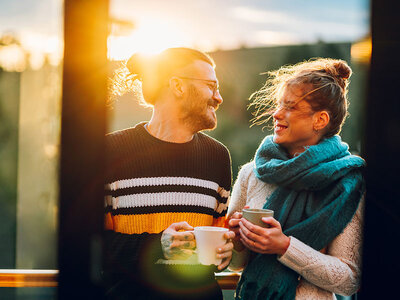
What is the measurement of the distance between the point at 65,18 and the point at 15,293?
3.92 feet

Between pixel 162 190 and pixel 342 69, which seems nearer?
pixel 162 190

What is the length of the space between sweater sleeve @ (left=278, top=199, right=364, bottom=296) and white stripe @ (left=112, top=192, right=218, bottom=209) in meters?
0.35

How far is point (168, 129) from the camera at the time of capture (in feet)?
4.77

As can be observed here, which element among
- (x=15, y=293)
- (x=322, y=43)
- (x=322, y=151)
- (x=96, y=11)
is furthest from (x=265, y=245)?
(x=322, y=43)

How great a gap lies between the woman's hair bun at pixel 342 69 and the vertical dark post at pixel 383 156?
0.56 m

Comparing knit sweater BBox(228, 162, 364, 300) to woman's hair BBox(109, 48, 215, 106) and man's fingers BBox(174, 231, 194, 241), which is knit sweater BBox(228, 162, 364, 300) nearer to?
man's fingers BBox(174, 231, 194, 241)

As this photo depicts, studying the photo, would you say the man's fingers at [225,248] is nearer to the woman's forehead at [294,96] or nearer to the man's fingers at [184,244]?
the man's fingers at [184,244]

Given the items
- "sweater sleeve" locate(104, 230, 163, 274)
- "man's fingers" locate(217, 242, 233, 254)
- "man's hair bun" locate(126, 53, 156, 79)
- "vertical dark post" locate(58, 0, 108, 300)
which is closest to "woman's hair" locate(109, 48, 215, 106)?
"man's hair bun" locate(126, 53, 156, 79)

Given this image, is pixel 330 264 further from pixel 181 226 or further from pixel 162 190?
pixel 162 190

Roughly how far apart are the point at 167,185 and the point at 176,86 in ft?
1.21

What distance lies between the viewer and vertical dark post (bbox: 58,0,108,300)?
74cm

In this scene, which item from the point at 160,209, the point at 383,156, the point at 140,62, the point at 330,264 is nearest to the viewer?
the point at 383,156

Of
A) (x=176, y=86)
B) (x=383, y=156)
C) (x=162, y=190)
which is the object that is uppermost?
(x=176, y=86)

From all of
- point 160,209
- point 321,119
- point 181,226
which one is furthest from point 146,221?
point 321,119
